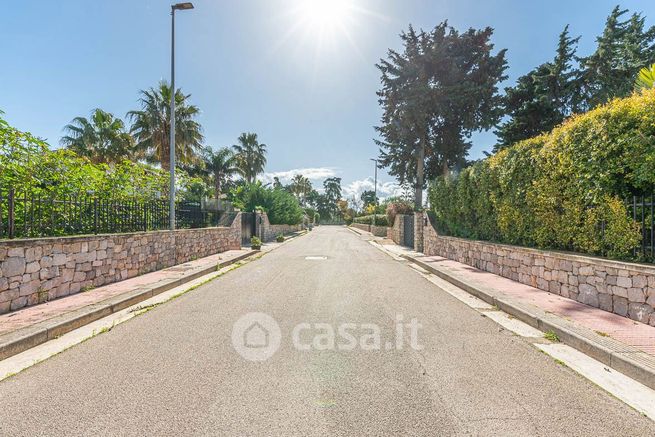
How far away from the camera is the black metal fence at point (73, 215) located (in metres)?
6.61

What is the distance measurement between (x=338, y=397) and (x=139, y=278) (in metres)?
8.02

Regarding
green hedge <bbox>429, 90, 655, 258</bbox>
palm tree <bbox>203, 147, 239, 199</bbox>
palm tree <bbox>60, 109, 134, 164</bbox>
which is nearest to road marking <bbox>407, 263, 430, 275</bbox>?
green hedge <bbox>429, 90, 655, 258</bbox>

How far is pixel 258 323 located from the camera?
5652 mm

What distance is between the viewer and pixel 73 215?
26.3 ft

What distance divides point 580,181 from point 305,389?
6.70 meters

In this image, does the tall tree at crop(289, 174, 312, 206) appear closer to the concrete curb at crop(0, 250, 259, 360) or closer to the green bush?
the green bush

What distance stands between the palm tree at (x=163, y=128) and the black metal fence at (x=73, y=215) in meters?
14.3

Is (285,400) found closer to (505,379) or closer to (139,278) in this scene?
(505,379)

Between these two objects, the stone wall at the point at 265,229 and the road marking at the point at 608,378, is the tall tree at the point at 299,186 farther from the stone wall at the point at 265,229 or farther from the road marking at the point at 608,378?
the road marking at the point at 608,378

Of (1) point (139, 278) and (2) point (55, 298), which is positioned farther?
(1) point (139, 278)

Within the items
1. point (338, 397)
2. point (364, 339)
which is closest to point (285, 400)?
point (338, 397)

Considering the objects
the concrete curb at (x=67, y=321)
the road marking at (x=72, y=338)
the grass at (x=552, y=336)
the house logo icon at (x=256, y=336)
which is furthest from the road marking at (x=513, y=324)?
the concrete curb at (x=67, y=321)

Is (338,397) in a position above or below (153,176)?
below

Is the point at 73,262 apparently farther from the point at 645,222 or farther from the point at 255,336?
the point at 645,222
